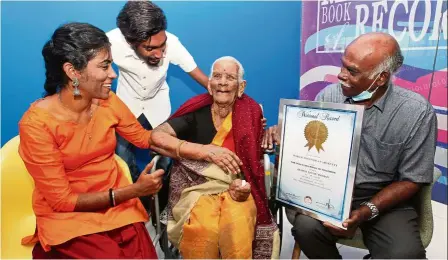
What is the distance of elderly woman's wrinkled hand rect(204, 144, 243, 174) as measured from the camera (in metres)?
1.93

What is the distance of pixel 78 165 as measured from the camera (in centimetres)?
177

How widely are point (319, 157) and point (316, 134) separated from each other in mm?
112

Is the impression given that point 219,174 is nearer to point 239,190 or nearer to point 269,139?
point 239,190

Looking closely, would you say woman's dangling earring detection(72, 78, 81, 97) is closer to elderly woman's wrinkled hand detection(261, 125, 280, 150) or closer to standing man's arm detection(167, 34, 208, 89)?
elderly woman's wrinkled hand detection(261, 125, 280, 150)

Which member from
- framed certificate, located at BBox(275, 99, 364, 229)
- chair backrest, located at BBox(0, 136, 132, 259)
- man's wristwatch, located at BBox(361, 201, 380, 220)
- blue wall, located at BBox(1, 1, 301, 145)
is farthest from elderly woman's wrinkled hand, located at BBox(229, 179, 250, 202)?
blue wall, located at BBox(1, 1, 301, 145)

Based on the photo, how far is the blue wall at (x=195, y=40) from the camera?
3223 mm

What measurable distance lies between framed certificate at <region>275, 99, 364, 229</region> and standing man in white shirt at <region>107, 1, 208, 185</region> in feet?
3.38

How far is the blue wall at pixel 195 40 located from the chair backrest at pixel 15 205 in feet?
5.35

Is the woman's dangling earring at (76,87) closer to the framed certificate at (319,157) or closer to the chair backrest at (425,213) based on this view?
the framed certificate at (319,157)

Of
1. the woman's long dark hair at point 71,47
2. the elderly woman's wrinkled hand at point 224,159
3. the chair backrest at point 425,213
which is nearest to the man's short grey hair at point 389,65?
the chair backrest at point 425,213

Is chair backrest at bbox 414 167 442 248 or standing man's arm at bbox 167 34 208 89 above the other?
standing man's arm at bbox 167 34 208 89

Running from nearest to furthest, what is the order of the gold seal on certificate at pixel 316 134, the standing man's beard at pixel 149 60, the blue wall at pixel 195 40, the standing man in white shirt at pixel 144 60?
the gold seal on certificate at pixel 316 134 < the standing man in white shirt at pixel 144 60 < the standing man's beard at pixel 149 60 < the blue wall at pixel 195 40

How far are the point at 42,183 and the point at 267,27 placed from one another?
277cm

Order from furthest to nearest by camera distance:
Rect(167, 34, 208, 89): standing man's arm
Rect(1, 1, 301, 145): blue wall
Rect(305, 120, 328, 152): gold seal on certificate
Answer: Rect(1, 1, 301, 145): blue wall < Rect(167, 34, 208, 89): standing man's arm < Rect(305, 120, 328, 152): gold seal on certificate
